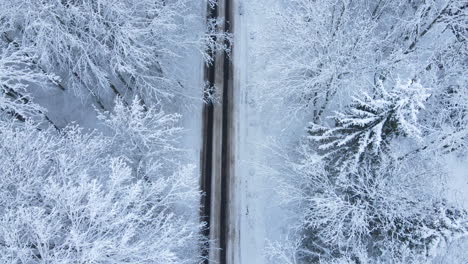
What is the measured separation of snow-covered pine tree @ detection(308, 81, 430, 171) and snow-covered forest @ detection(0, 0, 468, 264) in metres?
0.07

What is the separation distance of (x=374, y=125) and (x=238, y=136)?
9.69m

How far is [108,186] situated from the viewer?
14852mm

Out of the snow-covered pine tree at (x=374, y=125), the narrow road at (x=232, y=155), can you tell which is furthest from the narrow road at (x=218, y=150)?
the snow-covered pine tree at (x=374, y=125)

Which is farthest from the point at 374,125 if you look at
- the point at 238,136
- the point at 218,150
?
the point at 218,150

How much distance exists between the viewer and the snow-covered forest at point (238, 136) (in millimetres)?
13828

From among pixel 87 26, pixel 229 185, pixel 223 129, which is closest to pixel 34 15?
pixel 87 26

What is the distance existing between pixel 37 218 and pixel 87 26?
27.6 ft

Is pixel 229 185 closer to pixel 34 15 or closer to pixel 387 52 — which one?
pixel 387 52

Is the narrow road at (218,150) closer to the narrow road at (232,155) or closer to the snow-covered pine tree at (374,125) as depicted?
the narrow road at (232,155)

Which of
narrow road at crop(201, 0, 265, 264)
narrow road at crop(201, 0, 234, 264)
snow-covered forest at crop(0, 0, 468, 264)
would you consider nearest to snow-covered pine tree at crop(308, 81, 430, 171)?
snow-covered forest at crop(0, 0, 468, 264)

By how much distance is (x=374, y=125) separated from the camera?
44.8 feet

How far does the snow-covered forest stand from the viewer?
1383 cm

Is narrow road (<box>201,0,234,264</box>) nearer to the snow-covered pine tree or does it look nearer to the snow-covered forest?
the snow-covered forest

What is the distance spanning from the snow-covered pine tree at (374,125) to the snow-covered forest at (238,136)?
0.23 feet
